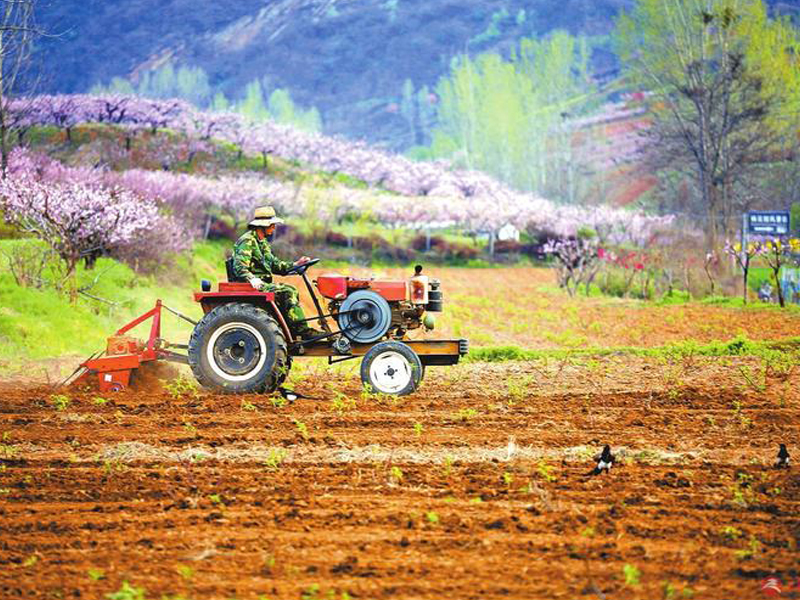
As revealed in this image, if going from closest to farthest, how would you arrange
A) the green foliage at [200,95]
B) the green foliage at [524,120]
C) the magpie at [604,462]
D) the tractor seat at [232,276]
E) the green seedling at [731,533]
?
the green seedling at [731,533]
the magpie at [604,462]
the tractor seat at [232,276]
the green foliage at [524,120]
the green foliage at [200,95]

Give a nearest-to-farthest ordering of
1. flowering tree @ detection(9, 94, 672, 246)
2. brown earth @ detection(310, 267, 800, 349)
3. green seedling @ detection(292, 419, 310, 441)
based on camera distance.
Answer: green seedling @ detection(292, 419, 310, 441) < brown earth @ detection(310, 267, 800, 349) < flowering tree @ detection(9, 94, 672, 246)

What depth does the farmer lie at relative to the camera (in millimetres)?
11352

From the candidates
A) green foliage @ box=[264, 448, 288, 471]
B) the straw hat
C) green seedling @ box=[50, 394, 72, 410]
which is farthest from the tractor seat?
green foliage @ box=[264, 448, 288, 471]

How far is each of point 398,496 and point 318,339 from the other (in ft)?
13.4

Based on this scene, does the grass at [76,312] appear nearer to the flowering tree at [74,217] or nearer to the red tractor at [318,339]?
the flowering tree at [74,217]

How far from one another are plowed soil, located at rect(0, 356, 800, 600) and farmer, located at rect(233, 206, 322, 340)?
845 millimetres

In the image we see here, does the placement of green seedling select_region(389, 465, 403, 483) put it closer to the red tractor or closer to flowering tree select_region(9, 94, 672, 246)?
the red tractor

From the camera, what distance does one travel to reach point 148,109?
55.4m

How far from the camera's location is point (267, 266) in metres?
11.6

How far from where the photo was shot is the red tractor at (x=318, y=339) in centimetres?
1120

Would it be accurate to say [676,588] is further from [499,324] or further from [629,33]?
[629,33]

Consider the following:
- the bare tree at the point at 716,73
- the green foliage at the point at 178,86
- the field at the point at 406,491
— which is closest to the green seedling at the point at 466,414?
the field at the point at 406,491

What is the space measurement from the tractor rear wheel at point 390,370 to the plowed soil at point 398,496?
0.23 m

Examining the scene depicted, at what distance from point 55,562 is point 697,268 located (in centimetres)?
3288
